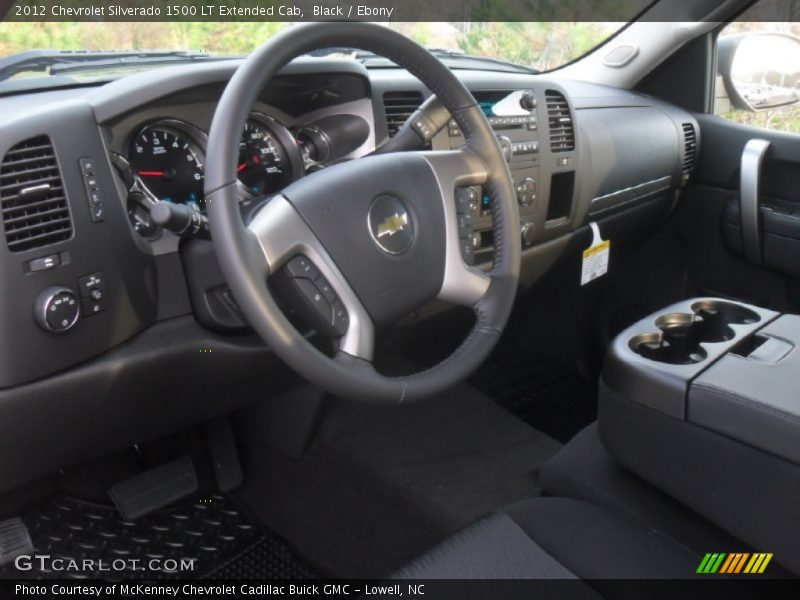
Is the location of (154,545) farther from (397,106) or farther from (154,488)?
(397,106)

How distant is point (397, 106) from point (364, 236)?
60cm

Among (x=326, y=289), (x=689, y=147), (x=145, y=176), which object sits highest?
(x=145, y=176)

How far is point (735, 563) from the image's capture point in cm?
106

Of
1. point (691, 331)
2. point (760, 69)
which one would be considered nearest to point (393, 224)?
point (691, 331)

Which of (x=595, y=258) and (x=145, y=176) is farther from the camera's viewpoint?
(x=595, y=258)

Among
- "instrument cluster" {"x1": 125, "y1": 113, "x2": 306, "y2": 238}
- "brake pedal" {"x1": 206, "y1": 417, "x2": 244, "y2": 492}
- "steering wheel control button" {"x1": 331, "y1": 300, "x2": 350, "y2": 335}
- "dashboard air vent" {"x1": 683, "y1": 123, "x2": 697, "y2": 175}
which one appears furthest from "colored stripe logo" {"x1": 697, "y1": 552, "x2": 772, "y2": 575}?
"dashboard air vent" {"x1": 683, "y1": 123, "x2": 697, "y2": 175}

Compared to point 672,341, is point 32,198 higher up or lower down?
higher up

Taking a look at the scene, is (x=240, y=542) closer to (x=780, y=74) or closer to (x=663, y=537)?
(x=663, y=537)

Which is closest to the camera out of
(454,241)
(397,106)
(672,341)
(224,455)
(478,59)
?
(454,241)

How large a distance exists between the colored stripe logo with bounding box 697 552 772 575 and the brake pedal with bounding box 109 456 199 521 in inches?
45.8

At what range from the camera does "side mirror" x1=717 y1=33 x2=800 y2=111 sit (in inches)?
100

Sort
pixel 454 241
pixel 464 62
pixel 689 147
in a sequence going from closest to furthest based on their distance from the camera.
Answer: pixel 454 241, pixel 464 62, pixel 689 147

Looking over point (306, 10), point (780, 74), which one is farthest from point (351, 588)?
point (780, 74)

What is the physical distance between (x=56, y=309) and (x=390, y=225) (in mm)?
509
